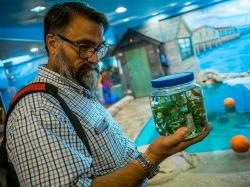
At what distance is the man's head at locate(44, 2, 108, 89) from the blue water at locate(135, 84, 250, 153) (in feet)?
12.6

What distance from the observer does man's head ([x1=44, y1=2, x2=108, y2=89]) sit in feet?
4.06

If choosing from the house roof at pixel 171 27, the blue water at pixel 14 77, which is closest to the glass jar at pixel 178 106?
the blue water at pixel 14 77

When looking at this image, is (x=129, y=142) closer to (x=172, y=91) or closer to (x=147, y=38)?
(x=172, y=91)

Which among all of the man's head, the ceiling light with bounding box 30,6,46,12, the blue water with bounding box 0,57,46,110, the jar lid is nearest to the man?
the man's head

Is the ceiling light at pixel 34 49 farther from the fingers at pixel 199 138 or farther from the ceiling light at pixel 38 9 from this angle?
the fingers at pixel 199 138

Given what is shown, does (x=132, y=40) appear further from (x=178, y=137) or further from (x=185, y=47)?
(x=178, y=137)

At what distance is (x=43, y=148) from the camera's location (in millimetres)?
906

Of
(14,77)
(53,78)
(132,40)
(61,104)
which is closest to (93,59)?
(53,78)

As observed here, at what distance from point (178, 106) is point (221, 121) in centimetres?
565

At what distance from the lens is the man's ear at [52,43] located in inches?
50.1

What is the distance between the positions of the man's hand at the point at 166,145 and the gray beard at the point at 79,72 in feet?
1.54

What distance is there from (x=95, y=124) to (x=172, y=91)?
1.15ft

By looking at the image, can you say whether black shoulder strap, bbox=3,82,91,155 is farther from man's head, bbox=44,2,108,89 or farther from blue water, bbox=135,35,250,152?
blue water, bbox=135,35,250,152

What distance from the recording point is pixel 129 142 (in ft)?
4.90
